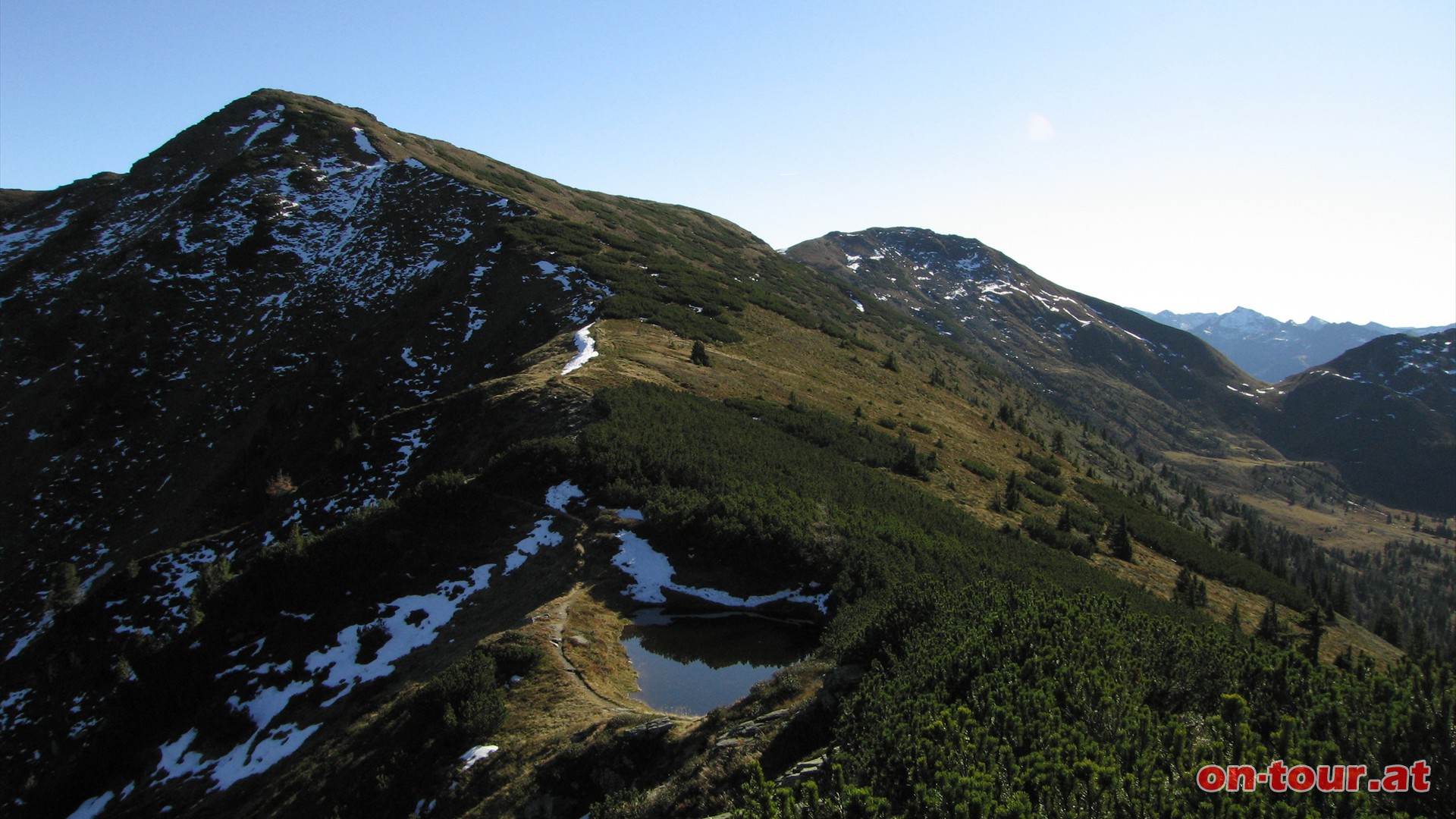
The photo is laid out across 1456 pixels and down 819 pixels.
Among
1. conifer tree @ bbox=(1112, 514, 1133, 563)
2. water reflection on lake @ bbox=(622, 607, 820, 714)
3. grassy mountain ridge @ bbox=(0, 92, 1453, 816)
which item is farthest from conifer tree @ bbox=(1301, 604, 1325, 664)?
water reflection on lake @ bbox=(622, 607, 820, 714)

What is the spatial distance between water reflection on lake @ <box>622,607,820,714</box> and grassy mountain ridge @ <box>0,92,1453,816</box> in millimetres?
1101

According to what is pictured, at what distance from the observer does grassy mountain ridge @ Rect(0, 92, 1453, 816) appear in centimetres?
1116

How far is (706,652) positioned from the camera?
20.6 metres

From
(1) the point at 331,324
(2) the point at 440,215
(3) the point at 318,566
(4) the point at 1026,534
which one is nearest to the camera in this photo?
(3) the point at 318,566

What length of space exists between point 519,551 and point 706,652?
8590 millimetres

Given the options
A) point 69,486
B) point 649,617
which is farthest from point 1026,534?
point 69,486

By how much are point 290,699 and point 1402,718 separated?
2591 centimetres

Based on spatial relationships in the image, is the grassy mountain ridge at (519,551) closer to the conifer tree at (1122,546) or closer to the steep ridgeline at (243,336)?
the steep ridgeline at (243,336)

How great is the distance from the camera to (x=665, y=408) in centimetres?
3641

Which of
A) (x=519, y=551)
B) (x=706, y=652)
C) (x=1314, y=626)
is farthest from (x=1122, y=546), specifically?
(x=519, y=551)

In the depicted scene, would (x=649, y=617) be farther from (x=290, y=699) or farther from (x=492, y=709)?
(x=290, y=699)

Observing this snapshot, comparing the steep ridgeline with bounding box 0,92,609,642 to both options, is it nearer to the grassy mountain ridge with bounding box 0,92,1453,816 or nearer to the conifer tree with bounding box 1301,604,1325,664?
the grassy mountain ridge with bounding box 0,92,1453,816

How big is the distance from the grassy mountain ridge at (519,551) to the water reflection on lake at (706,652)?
1101 mm

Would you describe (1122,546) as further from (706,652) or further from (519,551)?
(519,551)
